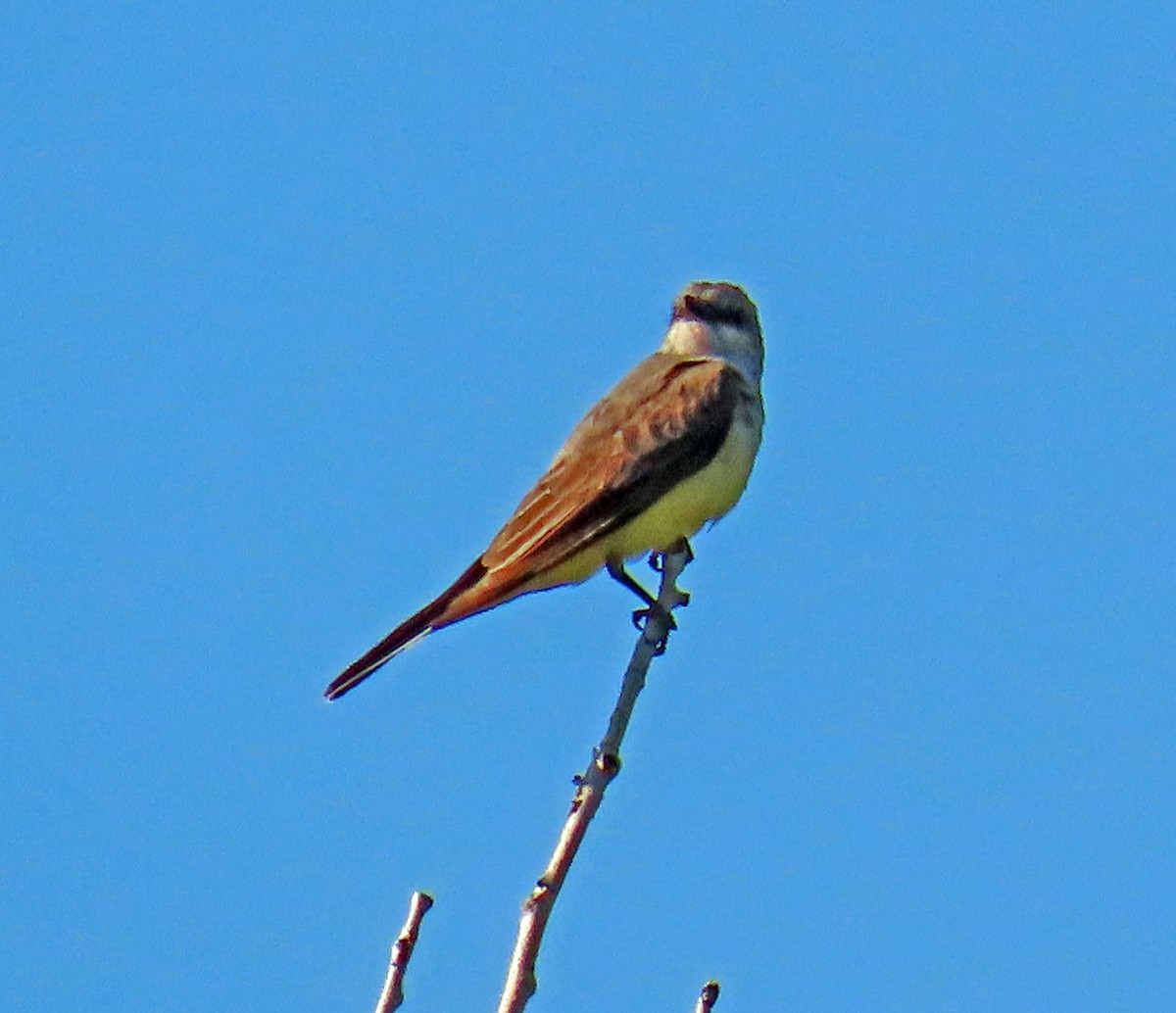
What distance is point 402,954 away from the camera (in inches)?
184

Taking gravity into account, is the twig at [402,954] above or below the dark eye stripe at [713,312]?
below

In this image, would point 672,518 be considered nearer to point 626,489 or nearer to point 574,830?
point 626,489

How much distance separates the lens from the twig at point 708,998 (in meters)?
4.60

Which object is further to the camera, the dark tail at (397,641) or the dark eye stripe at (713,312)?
the dark eye stripe at (713,312)

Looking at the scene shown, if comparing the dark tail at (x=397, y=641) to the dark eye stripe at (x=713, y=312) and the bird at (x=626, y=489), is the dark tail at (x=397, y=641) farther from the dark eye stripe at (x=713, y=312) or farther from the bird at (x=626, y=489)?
the dark eye stripe at (x=713, y=312)

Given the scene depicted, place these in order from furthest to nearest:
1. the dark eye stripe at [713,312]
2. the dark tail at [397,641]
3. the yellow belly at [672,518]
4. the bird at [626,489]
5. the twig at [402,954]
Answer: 1. the dark eye stripe at [713,312]
2. the yellow belly at [672,518]
3. the bird at [626,489]
4. the dark tail at [397,641]
5. the twig at [402,954]

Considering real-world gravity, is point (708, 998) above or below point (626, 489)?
below

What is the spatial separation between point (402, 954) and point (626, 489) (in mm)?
5420

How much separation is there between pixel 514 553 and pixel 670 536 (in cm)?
85

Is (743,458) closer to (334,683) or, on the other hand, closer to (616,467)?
(616,467)

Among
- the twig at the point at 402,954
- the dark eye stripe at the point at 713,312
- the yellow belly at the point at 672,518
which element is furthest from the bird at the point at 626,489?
the twig at the point at 402,954

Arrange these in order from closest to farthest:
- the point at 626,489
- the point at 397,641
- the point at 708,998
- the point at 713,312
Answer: the point at 708,998, the point at 397,641, the point at 626,489, the point at 713,312

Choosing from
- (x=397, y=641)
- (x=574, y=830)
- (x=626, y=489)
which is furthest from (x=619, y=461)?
(x=574, y=830)

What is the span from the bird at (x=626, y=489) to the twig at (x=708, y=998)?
430 centimetres
